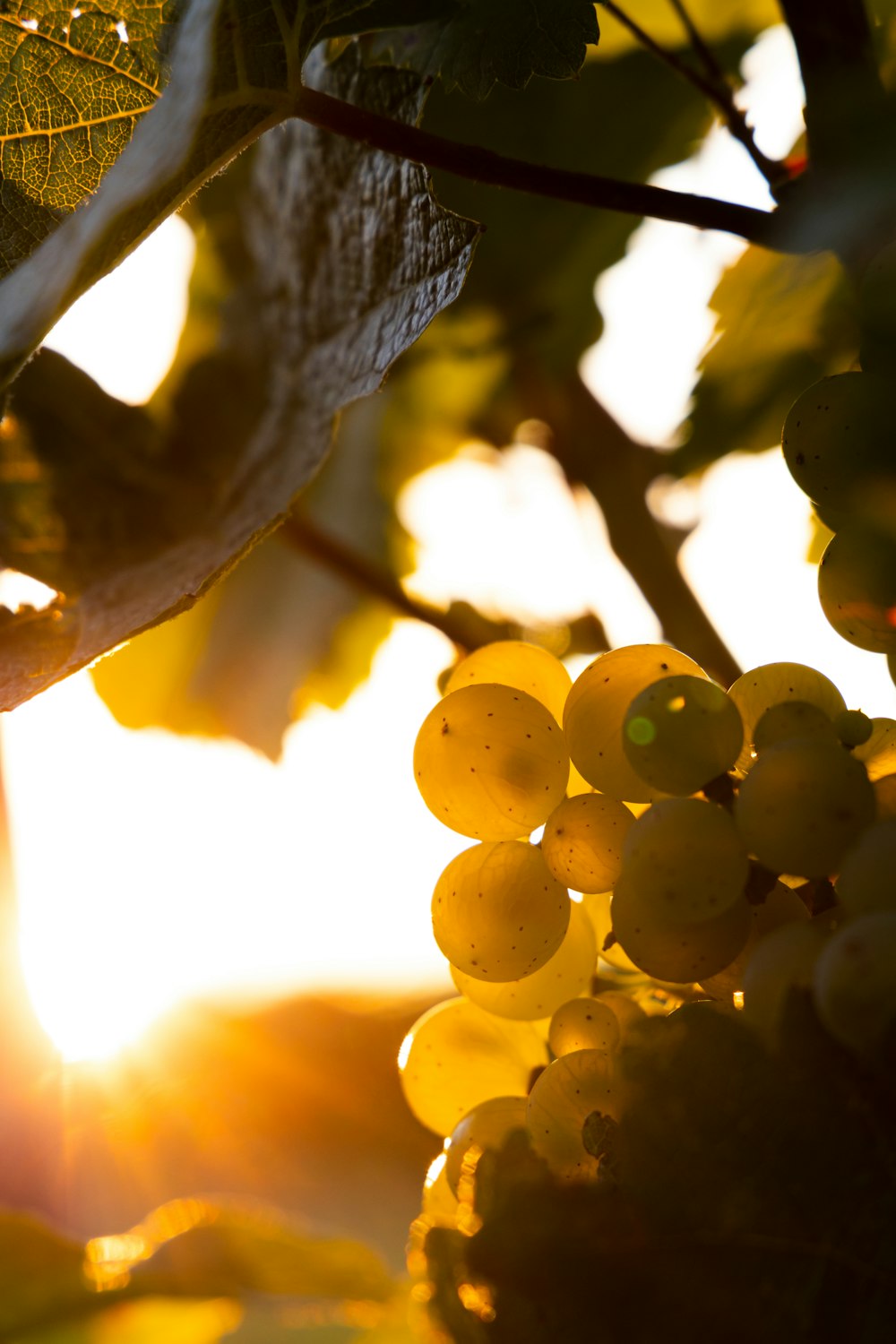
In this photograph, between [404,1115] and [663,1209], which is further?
[404,1115]

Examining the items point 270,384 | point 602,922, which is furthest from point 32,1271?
point 270,384

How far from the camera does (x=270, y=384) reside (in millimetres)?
1048

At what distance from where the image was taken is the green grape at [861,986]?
0.33 meters

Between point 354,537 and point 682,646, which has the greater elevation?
point 354,537

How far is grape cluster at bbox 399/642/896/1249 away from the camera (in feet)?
1.30

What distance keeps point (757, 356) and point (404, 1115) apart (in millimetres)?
2890

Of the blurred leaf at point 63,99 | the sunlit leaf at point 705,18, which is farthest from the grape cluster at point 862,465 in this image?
the sunlit leaf at point 705,18

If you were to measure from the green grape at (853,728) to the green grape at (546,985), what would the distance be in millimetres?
181

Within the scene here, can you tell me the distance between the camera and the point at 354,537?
1.46 m

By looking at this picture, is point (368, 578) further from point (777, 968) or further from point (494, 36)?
point (777, 968)

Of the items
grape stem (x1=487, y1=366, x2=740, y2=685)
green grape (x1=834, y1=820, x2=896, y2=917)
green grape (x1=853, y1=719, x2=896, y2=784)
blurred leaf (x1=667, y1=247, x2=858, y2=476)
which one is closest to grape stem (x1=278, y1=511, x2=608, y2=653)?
grape stem (x1=487, y1=366, x2=740, y2=685)

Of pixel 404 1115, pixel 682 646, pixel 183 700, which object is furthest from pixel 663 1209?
pixel 404 1115

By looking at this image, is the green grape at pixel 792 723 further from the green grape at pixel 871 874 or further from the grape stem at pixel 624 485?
the grape stem at pixel 624 485

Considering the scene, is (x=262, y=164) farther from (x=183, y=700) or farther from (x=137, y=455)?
(x=183, y=700)
